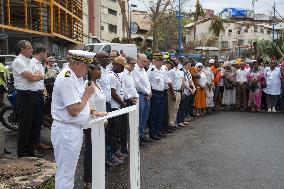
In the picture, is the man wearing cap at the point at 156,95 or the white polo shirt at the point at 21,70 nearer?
the white polo shirt at the point at 21,70

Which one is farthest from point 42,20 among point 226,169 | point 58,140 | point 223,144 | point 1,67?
point 58,140

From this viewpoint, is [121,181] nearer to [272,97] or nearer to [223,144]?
[223,144]

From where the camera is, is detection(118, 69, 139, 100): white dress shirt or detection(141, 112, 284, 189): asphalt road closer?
detection(141, 112, 284, 189): asphalt road

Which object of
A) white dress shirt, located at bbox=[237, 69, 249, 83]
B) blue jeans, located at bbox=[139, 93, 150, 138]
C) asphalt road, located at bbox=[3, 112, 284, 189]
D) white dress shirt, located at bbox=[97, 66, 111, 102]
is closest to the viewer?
asphalt road, located at bbox=[3, 112, 284, 189]

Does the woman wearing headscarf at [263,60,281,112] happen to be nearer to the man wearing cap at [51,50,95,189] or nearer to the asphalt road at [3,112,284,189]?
the asphalt road at [3,112,284,189]

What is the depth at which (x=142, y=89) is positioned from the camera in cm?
992

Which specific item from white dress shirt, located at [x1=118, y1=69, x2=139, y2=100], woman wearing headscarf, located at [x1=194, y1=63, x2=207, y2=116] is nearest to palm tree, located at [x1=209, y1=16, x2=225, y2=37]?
woman wearing headscarf, located at [x1=194, y1=63, x2=207, y2=116]

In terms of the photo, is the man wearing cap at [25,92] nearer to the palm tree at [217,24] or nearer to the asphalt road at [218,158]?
the asphalt road at [218,158]

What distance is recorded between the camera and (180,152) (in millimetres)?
9188

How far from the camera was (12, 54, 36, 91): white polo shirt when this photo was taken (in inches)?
287

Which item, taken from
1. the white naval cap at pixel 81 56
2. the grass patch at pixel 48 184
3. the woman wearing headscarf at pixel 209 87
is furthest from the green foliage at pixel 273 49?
the white naval cap at pixel 81 56

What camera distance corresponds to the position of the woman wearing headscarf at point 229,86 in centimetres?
1664

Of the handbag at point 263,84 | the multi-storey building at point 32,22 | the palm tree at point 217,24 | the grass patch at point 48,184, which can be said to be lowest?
the grass patch at point 48,184

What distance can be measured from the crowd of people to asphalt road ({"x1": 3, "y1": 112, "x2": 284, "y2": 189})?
32cm
